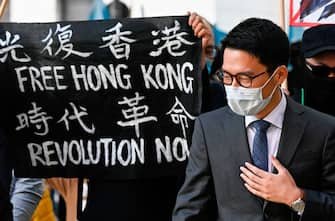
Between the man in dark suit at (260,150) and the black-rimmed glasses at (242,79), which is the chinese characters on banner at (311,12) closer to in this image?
the man in dark suit at (260,150)

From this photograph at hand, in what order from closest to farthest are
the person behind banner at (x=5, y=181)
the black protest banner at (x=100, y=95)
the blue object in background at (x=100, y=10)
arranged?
the person behind banner at (x=5, y=181), the black protest banner at (x=100, y=95), the blue object in background at (x=100, y=10)

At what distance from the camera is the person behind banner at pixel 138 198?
3.94 meters

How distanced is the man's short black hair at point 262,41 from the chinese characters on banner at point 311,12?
1205 millimetres

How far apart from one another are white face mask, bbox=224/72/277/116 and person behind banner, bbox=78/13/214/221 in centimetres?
87

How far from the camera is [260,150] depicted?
316 cm

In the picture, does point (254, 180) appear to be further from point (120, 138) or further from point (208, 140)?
point (120, 138)

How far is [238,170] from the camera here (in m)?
3.18

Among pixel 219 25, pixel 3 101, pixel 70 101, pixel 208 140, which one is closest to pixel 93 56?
pixel 70 101

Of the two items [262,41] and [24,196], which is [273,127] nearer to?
[262,41]

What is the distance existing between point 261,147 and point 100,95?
1186mm

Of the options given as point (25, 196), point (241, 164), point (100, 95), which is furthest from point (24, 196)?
point (241, 164)

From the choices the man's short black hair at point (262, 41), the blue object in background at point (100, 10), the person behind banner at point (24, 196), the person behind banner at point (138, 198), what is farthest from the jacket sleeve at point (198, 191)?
the blue object in background at point (100, 10)

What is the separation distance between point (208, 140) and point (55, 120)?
115cm

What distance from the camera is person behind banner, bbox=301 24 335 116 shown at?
3.91 metres
